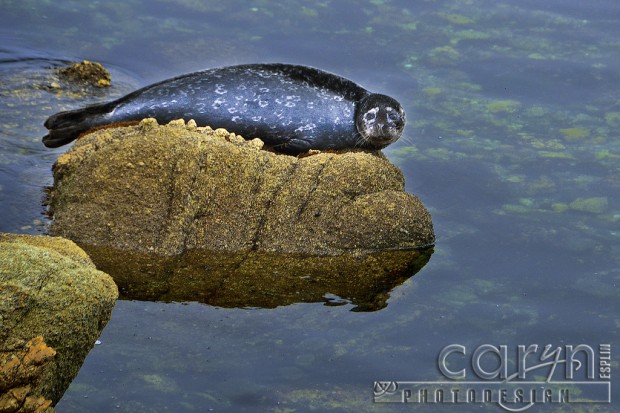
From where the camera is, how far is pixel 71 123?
799 centimetres

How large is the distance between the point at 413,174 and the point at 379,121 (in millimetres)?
459

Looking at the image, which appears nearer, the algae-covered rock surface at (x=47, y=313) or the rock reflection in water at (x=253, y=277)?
the algae-covered rock surface at (x=47, y=313)

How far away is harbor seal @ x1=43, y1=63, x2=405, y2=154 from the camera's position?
791 cm

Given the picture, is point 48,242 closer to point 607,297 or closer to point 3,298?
point 3,298

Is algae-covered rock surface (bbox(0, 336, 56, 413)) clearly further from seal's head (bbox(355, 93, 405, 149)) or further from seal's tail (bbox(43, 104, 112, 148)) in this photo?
seal's head (bbox(355, 93, 405, 149))

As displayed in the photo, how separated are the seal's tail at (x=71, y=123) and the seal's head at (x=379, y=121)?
Answer: 1.64 m

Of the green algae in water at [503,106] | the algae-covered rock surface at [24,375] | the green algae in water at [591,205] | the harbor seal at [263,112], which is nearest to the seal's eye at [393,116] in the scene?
the harbor seal at [263,112]

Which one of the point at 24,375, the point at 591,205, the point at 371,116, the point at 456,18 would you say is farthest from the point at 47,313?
the point at 456,18

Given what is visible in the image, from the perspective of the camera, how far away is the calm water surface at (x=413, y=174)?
5.88 meters

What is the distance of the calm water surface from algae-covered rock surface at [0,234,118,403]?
20cm

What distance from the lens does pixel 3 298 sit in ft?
17.2

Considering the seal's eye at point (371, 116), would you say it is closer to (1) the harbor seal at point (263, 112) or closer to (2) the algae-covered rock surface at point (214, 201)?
(1) the harbor seal at point (263, 112)

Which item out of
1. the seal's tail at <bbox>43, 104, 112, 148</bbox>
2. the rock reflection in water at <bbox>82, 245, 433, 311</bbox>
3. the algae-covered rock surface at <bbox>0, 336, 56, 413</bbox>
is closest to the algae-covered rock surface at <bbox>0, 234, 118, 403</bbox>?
the algae-covered rock surface at <bbox>0, 336, 56, 413</bbox>

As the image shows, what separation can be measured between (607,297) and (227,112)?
266 cm
